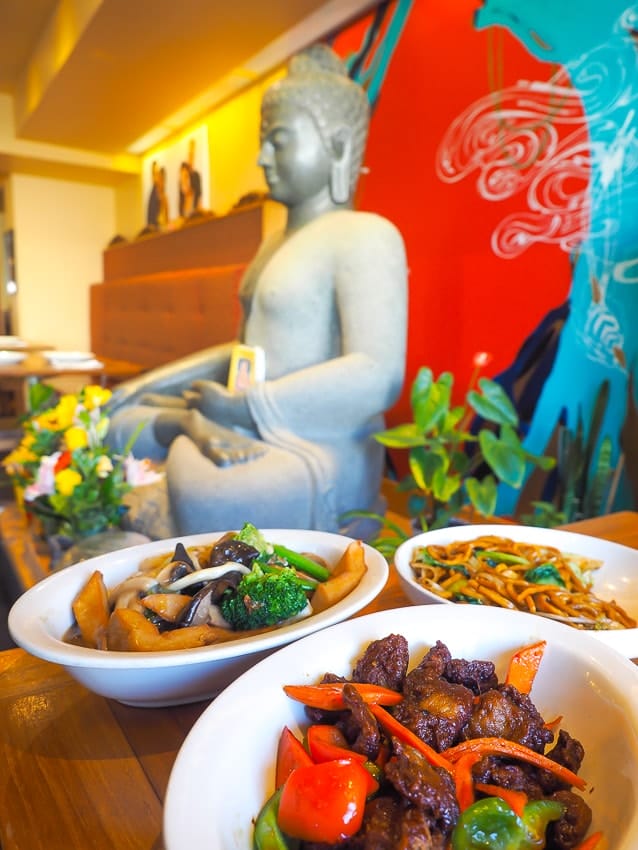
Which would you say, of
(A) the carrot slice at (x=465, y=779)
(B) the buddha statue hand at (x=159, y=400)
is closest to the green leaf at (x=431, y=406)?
(B) the buddha statue hand at (x=159, y=400)

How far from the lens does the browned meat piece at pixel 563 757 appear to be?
437 mm

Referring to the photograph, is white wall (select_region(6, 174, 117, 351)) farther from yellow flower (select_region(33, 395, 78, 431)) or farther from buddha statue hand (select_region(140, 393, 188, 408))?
yellow flower (select_region(33, 395, 78, 431))

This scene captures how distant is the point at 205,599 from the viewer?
61cm

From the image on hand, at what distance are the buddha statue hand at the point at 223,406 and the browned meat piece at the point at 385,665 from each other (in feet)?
4.26

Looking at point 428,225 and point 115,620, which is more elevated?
point 428,225

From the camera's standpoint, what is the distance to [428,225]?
8.96 ft

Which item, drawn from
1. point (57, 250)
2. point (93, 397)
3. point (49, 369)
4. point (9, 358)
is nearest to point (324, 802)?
point (93, 397)

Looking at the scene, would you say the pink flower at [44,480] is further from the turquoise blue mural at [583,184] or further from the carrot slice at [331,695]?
the turquoise blue mural at [583,184]

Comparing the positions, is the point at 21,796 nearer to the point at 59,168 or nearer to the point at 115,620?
the point at 115,620

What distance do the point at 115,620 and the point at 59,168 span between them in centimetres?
628

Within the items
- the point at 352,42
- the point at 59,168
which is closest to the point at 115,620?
the point at 352,42

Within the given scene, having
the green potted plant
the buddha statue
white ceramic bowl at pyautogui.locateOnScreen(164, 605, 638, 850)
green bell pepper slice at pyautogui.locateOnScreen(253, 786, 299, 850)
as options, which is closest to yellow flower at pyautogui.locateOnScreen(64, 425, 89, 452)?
the buddha statue

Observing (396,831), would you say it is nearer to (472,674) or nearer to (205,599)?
(472,674)

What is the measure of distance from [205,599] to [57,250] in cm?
669
